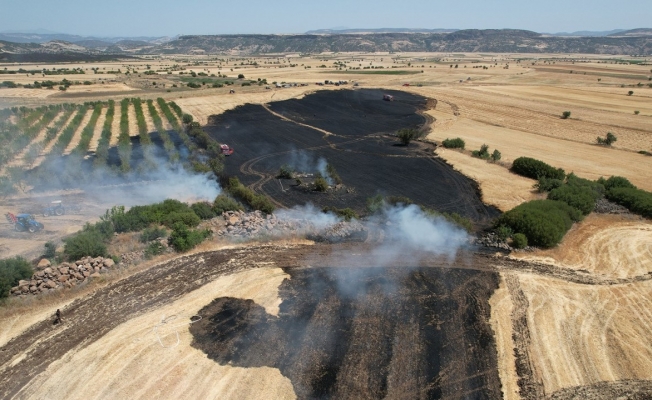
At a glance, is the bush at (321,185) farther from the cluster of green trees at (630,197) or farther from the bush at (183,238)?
the cluster of green trees at (630,197)

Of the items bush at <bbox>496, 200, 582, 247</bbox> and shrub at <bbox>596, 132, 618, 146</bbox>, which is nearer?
bush at <bbox>496, 200, 582, 247</bbox>

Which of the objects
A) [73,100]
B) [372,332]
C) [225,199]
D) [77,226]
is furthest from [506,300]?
[73,100]

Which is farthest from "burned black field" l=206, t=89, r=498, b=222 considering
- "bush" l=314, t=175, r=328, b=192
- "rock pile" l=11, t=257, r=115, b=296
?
"rock pile" l=11, t=257, r=115, b=296

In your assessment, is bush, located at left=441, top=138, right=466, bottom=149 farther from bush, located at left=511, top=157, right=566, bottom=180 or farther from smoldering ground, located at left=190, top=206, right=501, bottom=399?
smoldering ground, located at left=190, top=206, right=501, bottom=399

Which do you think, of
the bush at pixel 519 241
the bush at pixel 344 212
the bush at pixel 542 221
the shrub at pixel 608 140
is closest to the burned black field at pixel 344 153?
the bush at pixel 344 212

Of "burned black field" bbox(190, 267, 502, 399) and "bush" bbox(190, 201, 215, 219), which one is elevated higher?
"bush" bbox(190, 201, 215, 219)

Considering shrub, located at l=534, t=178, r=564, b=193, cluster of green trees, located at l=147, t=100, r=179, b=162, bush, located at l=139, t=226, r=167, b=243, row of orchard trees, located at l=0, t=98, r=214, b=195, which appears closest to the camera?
bush, located at l=139, t=226, r=167, b=243

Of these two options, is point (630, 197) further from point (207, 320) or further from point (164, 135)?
point (164, 135)

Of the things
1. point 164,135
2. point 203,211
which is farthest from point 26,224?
point 164,135
